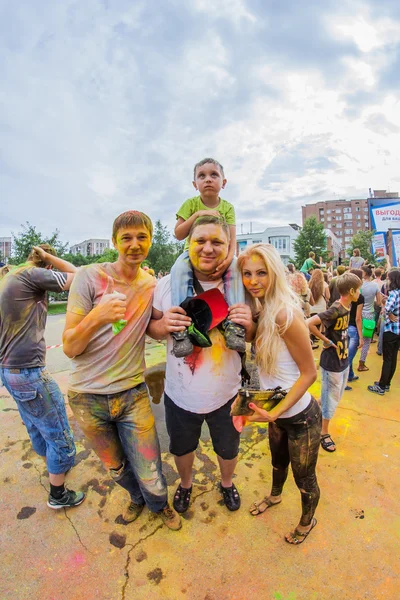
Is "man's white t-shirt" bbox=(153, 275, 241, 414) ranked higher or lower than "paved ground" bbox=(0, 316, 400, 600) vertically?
higher

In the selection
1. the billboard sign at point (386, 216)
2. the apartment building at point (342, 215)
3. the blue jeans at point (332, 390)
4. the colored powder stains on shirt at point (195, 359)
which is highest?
the apartment building at point (342, 215)

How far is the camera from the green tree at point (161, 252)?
35.8m

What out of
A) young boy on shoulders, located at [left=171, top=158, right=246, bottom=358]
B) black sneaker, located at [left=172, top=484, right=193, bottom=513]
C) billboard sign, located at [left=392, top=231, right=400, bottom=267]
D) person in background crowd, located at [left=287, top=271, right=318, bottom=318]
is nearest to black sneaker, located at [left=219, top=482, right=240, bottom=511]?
black sneaker, located at [left=172, top=484, right=193, bottom=513]

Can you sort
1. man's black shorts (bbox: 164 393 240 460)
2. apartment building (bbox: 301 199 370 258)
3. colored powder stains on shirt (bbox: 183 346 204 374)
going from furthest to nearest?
1. apartment building (bbox: 301 199 370 258)
2. man's black shorts (bbox: 164 393 240 460)
3. colored powder stains on shirt (bbox: 183 346 204 374)

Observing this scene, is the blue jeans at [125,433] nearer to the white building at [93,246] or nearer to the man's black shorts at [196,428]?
the man's black shorts at [196,428]

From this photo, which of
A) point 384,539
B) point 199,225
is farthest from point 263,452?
point 199,225

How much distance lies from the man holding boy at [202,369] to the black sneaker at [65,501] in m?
0.87

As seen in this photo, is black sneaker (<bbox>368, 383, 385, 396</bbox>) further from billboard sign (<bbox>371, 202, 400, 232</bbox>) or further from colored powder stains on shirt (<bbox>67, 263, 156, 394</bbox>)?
billboard sign (<bbox>371, 202, 400, 232</bbox>)

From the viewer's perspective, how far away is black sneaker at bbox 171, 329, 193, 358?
1.70 m

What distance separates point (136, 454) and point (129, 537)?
655 millimetres

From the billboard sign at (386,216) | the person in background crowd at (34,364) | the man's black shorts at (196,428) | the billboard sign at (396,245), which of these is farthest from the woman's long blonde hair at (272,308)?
the billboard sign at (386,216)

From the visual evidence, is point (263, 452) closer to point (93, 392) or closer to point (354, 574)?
point (354, 574)

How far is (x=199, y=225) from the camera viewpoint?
1.81m

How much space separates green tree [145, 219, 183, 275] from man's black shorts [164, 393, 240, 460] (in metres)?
33.7
